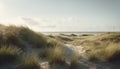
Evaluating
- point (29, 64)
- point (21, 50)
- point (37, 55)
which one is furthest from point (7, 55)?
point (21, 50)

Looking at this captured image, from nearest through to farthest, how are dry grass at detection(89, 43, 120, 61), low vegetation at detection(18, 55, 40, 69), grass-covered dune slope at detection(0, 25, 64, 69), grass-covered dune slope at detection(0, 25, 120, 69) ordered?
low vegetation at detection(18, 55, 40, 69) → grass-covered dune slope at detection(0, 25, 64, 69) → grass-covered dune slope at detection(0, 25, 120, 69) → dry grass at detection(89, 43, 120, 61)

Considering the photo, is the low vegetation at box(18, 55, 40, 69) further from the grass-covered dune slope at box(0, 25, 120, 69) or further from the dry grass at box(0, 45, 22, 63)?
the dry grass at box(0, 45, 22, 63)

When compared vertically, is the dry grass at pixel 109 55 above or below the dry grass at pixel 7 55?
below

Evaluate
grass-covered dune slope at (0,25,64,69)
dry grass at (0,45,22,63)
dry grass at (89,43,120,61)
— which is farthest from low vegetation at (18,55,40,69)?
dry grass at (89,43,120,61)

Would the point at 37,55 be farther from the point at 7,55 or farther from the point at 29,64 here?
the point at 29,64

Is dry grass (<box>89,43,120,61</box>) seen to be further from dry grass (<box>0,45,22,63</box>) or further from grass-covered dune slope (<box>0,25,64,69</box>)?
dry grass (<box>0,45,22,63</box>)

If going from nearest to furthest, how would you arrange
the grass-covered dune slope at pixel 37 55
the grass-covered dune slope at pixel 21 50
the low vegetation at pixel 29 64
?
1. the low vegetation at pixel 29 64
2. the grass-covered dune slope at pixel 21 50
3. the grass-covered dune slope at pixel 37 55

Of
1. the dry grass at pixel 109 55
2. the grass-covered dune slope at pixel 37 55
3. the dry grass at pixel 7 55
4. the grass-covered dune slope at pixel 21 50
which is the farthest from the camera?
the dry grass at pixel 109 55

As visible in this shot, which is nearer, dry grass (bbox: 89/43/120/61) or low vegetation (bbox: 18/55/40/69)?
low vegetation (bbox: 18/55/40/69)

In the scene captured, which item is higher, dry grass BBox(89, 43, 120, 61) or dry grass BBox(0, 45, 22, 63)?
dry grass BBox(0, 45, 22, 63)

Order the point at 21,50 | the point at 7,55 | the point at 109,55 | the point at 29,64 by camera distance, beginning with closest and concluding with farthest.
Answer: the point at 29,64 → the point at 7,55 → the point at 109,55 → the point at 21,50

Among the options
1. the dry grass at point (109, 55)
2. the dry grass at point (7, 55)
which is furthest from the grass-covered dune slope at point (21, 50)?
the dry grass at point (109, 55)

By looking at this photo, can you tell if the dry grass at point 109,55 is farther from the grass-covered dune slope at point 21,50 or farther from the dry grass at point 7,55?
the dry grass at point 7,55

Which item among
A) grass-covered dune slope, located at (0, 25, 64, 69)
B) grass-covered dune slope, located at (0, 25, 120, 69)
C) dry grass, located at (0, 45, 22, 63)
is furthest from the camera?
dry grass, located at (0, 45, 22, 63)
